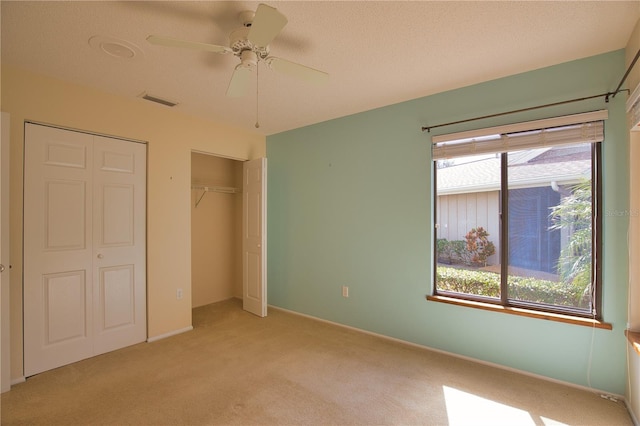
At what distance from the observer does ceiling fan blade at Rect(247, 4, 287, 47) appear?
53.4 inches

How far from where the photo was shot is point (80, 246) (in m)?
2.74

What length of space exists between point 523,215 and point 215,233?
3991mm

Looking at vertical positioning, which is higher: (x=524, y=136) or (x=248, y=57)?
(x=248, y=57)

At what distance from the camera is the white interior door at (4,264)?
2248 millimetres

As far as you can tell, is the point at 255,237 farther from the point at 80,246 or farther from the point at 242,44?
the point at 242,44

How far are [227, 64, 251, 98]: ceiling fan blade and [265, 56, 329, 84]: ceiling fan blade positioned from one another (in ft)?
0.56

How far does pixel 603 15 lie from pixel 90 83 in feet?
12.6

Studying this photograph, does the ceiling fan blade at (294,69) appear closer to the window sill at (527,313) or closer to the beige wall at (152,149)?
the beige wall at (152,149)

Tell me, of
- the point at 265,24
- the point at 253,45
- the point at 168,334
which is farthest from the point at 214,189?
the point at 265,24

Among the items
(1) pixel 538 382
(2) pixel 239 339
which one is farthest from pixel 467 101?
(2) pixel 239 339

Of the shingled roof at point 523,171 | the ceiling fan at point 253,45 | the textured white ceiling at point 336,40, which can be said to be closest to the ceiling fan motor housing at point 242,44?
the ceiling fan at point 253,45

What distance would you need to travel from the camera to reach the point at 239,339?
321 cm

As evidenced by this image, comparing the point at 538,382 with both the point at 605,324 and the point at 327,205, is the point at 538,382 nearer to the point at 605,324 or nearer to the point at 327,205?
the point at 605,324

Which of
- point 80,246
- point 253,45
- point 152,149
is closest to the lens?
point 253,45
